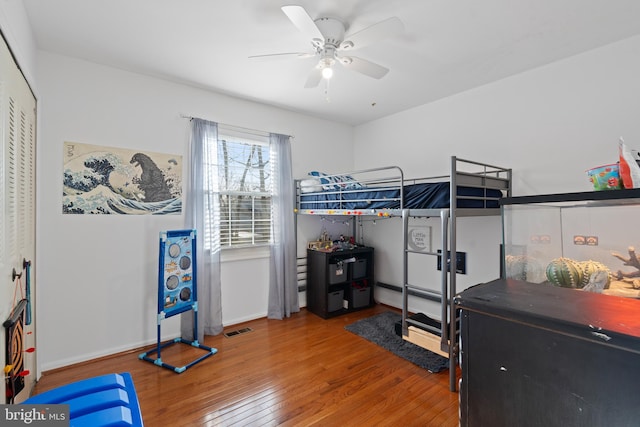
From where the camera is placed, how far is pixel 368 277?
13.5 ft

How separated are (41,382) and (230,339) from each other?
145cm

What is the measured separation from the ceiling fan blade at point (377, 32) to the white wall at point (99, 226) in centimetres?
193

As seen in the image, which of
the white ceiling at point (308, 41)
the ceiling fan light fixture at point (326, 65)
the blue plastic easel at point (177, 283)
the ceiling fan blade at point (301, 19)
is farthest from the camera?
the blue plastic easel at point (177, 283)

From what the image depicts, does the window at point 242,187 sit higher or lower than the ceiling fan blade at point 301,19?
lower

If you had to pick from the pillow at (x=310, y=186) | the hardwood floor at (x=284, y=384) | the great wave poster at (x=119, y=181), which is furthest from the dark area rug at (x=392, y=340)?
the great wave poster at (x=119, y=181)

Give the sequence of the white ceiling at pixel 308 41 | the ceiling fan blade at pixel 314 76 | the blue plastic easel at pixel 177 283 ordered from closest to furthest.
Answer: the white ceiling at pixel 308 41 → the ceiling fan blade at pixel 314 76 → the blue plastic easel at pixel 177 283

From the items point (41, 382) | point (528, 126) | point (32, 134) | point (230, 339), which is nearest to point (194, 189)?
point (32, 134)

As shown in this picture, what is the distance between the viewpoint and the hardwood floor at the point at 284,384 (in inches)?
77.4

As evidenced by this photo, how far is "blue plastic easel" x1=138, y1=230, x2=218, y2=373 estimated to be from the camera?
2.63 meters

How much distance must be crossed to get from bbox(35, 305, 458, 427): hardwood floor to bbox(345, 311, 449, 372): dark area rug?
0.09 meters

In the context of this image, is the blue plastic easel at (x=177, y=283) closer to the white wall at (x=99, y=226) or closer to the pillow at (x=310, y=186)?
the white wall at (x=99, y=226)

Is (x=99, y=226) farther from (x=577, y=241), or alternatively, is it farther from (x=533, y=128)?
(x=533, y=128)

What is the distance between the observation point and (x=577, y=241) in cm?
115

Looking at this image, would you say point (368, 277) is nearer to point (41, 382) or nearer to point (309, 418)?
point (309, 418)
